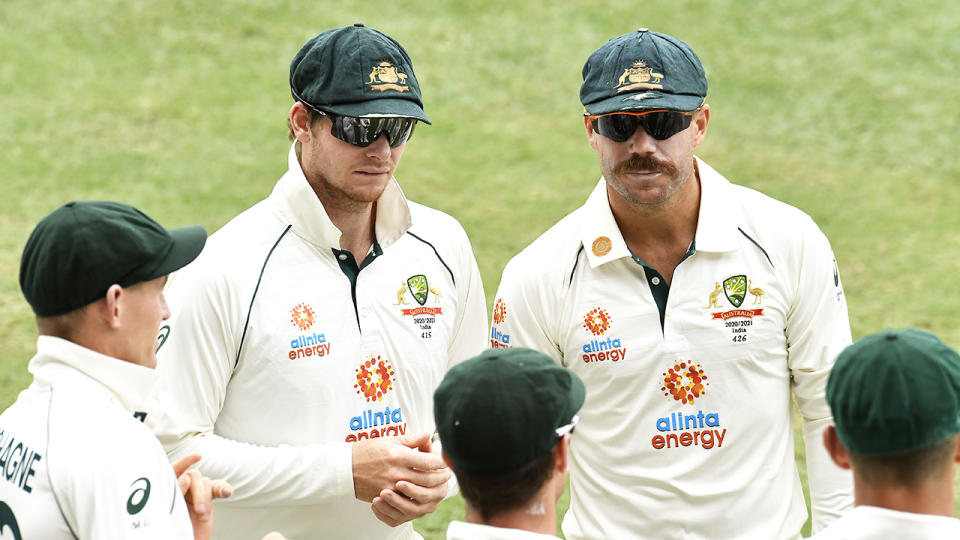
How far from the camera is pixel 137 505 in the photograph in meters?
3.10

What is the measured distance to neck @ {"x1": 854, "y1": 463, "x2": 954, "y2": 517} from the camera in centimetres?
300

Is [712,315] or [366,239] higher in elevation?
[366,239]

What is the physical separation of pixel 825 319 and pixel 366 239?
1.54m

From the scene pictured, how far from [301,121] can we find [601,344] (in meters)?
1.23

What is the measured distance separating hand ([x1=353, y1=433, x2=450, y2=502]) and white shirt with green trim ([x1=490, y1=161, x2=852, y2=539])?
1.88 feet

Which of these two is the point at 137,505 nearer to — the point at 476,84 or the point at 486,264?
the point at 486,264

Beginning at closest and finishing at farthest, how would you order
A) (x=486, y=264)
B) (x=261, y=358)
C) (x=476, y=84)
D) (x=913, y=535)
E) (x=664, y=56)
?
(x=913, y=535) < (x=261, y=358) < (x=664, y=56) < (x=486, y=264) < (x=476, y=84)

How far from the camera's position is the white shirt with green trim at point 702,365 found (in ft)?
14.3

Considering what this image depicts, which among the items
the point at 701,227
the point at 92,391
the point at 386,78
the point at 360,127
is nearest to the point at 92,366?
the point at 92,391

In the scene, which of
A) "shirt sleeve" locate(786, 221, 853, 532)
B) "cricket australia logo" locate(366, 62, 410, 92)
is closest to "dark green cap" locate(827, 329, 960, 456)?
"shirt sleeve" locate(786, 221, 853, 532)

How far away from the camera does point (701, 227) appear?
14.6ft

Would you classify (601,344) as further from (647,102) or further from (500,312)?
(647,102)

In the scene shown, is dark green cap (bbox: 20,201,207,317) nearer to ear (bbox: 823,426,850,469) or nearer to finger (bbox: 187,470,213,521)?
finger (bbox: 187,470,213,521)

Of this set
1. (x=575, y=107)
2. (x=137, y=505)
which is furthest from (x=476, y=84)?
(x=137, y=505)
